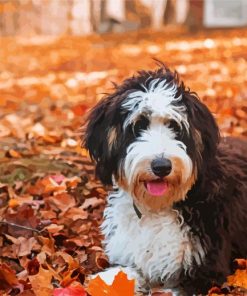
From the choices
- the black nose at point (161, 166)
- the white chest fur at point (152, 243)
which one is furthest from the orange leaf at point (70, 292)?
the black nose at point (161, 166)

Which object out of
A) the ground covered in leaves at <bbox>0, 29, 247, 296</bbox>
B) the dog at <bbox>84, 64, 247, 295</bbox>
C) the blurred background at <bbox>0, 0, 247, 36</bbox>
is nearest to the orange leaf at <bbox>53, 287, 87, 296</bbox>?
the ground covered in leaves at <bbox>0, 29, 247, 296</bbox>

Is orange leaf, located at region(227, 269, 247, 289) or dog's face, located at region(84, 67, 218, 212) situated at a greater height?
dog's face, located at region(84, 67, 218, 212)

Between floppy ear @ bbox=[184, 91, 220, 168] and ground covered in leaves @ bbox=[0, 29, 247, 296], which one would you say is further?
ground covered in leaves @ bbox=[0, 29, 247, 296]

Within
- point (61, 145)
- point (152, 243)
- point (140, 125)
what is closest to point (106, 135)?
point (140, 125)

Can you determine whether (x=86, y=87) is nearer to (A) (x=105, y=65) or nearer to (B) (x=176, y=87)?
(A) (x=105, y=65)

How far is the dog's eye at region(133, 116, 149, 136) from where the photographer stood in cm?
438

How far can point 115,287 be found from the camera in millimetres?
4344

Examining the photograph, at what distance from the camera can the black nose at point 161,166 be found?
13.5ft

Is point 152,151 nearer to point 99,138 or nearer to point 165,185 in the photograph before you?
point 165,185

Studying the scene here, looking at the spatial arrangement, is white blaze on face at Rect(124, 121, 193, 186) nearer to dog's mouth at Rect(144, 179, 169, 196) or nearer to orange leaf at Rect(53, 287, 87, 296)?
dog's mouth at Rect(144, 179, 169, 196)

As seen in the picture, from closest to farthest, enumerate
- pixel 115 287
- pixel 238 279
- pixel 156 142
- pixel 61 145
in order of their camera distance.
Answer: pixel 156 142 < pixel 115 287 < pixel 238 279 < pixel 61 145

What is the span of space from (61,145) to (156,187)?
3960 millimetres

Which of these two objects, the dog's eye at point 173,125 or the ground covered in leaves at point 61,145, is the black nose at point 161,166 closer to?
the dog's eye at point 173,125

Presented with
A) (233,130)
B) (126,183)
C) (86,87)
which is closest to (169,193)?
(126,183)
